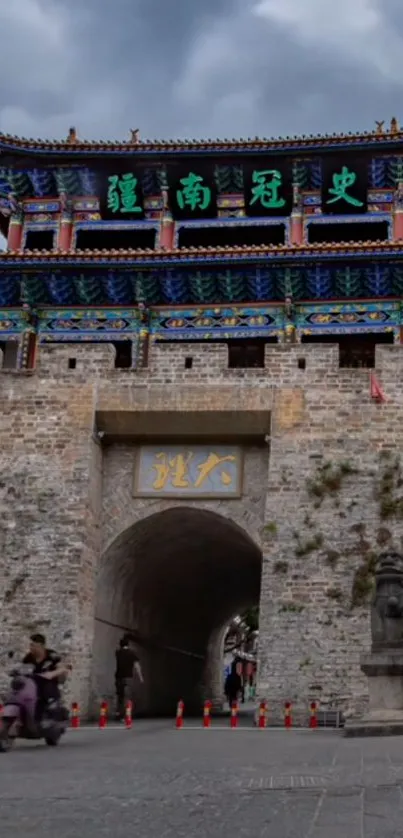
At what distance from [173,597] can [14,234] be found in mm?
8732

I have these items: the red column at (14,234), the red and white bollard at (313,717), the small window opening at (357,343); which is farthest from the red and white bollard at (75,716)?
the red column at (14,234)

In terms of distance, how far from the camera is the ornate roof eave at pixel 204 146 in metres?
19.3

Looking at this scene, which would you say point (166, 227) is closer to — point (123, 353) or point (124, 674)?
point (123, 353)

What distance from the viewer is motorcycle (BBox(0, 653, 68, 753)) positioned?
7.43 meters

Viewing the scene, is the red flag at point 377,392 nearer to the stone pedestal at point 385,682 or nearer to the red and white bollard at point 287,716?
the red and white bollard at point 287,716

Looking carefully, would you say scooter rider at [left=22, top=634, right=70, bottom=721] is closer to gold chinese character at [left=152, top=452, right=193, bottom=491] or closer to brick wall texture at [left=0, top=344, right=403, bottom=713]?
brick wall texture at [left=0, top=344, right=403, bottom=713]

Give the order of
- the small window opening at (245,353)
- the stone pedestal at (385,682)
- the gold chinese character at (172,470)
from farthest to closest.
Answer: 1. the small window opening at (245,353)
2. the gold chinese character at (172,470)
3. the stone pedestal at (385,682)

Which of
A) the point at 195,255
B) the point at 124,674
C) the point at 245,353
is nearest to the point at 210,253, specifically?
the point at 195,255

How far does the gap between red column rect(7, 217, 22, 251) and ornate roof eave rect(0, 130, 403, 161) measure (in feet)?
4.64

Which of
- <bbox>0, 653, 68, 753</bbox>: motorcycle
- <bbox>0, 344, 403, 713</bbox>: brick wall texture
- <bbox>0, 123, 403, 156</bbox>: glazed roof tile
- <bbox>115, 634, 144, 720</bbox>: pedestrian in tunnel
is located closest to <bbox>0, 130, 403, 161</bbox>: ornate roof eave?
<bbox>0, 123, 403, 156</bbox>: glazed roof tile

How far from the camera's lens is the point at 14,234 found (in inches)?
805

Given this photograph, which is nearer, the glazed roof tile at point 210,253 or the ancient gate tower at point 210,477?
the ancient gate tower at point 210,477

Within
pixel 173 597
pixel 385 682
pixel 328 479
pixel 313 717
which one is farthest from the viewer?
pixel 173 597

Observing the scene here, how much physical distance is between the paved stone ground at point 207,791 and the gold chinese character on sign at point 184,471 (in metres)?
5.44
